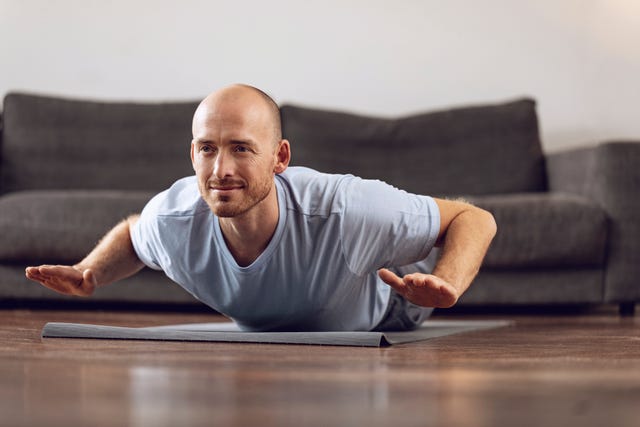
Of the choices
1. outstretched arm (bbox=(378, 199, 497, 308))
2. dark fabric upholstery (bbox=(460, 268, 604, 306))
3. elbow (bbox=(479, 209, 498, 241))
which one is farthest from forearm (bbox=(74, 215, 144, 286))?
dark fabric upholstery (bbox=(460, 268, 604, 306))

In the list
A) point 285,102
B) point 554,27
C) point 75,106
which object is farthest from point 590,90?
point 75,106

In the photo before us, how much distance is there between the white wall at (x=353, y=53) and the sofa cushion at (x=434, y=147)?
391mm

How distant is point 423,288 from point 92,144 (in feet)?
8.03

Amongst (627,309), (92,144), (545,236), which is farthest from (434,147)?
(92,144)

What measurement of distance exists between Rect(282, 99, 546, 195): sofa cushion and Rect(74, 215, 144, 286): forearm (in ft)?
5.11

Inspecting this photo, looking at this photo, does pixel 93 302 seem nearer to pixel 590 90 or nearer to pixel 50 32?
pixel 50 32

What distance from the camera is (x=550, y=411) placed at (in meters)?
0.89

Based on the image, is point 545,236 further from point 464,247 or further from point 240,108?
point 240,108

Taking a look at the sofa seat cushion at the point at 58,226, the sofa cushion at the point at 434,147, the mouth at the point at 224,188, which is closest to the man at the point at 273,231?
the mouth at the point at 224,188

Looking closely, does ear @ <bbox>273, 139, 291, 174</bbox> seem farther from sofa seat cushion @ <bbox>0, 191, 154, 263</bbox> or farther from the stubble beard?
sofa seat cushion @ <bbox>0, 191, 154, 263</bbox>

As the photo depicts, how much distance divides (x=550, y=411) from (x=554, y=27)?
134 inches

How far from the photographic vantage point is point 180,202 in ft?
6.23

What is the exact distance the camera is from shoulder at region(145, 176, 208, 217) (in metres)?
1.84

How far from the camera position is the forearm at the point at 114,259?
6.46ft
